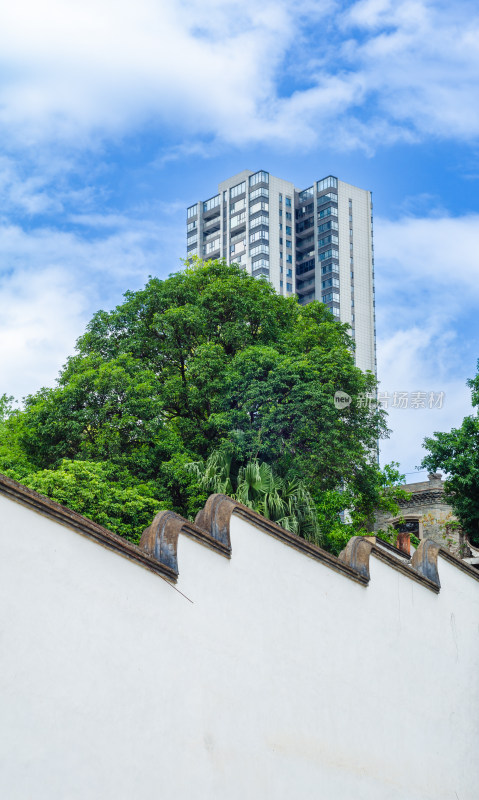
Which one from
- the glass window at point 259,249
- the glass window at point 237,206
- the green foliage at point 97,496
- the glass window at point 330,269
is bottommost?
the green foliage at point 97,496

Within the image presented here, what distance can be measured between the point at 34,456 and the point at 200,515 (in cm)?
1862

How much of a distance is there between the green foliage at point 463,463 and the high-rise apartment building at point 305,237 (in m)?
86.7

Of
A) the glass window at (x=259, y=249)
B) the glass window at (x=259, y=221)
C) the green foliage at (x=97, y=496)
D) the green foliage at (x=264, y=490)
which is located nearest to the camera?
the green foliage at (x=97, y=496)

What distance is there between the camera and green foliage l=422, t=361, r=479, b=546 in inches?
971

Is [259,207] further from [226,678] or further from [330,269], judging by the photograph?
[226,678]

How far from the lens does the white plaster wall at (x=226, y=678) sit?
26.6 feet

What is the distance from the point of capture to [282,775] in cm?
1028

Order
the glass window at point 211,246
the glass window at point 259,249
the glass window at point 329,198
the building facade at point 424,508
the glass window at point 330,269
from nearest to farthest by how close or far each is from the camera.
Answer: the building facade at point 424,508
the glass window at point 330,269
the glass window at point 259,249
the glass window at point 329,198
the glass window at point 211,246

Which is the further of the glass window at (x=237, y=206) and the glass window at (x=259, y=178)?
the glass window at (x=237, y=206)

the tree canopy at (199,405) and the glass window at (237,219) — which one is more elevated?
the glass window at (237,219)

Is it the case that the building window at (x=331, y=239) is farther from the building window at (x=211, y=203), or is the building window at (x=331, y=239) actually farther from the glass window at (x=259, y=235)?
the building window at (x=211, y=203)

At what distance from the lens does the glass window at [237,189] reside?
387 feet

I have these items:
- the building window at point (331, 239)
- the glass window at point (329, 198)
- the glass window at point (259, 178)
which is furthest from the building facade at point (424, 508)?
the glass window at point (259, 178)

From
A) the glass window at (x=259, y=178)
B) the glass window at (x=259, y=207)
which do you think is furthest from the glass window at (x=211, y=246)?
the glass window at (x=259, y=178)
